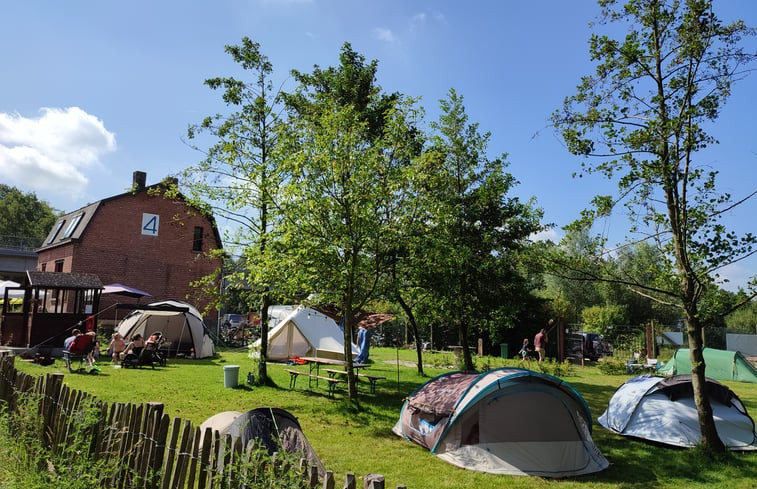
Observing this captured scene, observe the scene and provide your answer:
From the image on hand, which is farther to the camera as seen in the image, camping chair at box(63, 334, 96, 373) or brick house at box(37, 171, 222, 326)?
brick house at box(37, 171, 222, 326)

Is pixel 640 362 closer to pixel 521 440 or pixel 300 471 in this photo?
pixel 521 440

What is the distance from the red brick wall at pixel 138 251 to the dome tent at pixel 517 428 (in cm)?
2208

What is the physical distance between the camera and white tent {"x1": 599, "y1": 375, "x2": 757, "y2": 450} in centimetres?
920

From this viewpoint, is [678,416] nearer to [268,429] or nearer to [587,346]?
[268,429]

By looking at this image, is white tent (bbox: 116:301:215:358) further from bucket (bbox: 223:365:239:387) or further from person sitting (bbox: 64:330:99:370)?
bucket (bbox: 223:365:239:387)

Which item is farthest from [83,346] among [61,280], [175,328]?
[175,328]

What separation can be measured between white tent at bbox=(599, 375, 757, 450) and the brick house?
21.8 metres

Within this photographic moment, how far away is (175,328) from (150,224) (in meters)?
9.93

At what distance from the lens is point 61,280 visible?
1872 centimetres

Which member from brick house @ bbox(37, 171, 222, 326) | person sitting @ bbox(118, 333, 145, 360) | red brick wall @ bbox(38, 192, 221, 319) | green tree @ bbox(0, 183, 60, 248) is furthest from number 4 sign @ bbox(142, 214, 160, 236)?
green tree @ bbox(0, 183, 60, 248)

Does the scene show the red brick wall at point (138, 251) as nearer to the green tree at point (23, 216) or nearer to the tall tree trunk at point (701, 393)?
the tall tree trunk at point (701, 393)

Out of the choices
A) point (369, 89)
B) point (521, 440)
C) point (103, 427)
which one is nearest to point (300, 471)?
point (103, 427)

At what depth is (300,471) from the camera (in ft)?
10.8

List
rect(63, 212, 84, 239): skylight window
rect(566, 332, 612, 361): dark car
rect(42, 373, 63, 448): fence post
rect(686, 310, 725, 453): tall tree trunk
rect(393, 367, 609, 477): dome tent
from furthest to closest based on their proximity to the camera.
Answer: rect(63, 212, 84, 239): skylight window → rect(566, 332, 612, 361): dark car → rect(686, 310, 725, 453): tall tree trunk → rect(393, 367, 609, 477): dome tent → rect(42, 373, 63, 448): fence post
